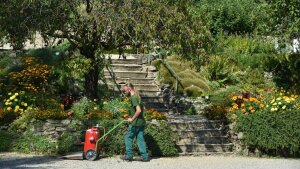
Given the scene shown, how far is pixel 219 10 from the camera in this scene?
26.5 metres

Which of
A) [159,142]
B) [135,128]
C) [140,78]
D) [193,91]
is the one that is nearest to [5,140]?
[135,128]

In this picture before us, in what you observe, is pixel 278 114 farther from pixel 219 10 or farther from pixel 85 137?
pixel 219 10

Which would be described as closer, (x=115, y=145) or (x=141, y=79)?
(x=115, y=145)

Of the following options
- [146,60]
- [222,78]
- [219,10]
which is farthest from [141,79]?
[219,10]

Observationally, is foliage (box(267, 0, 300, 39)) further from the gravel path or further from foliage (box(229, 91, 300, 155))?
the gravel path

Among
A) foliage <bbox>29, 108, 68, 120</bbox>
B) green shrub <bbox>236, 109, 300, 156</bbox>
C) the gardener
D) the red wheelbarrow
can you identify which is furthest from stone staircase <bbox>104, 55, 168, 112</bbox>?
the red wheelbarrow

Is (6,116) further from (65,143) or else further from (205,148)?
(205,148)

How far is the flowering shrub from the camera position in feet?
50.9

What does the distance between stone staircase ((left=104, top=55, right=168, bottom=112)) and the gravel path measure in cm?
479

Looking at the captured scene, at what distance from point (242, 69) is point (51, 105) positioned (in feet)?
30.7

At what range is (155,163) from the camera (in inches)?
469

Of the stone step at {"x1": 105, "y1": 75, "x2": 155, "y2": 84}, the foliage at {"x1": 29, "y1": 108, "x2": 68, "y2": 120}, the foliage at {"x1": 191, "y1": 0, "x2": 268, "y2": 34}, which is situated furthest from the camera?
the foliage at {"x1": 191, "y1": 0, "x2": 268, "y2": 34}

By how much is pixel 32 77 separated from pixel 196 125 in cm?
494

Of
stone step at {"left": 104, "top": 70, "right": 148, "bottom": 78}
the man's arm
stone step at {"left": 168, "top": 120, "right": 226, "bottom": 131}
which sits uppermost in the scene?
stone step at {"left": 104, "top": 70, "right": 148, "bottom": 78}
